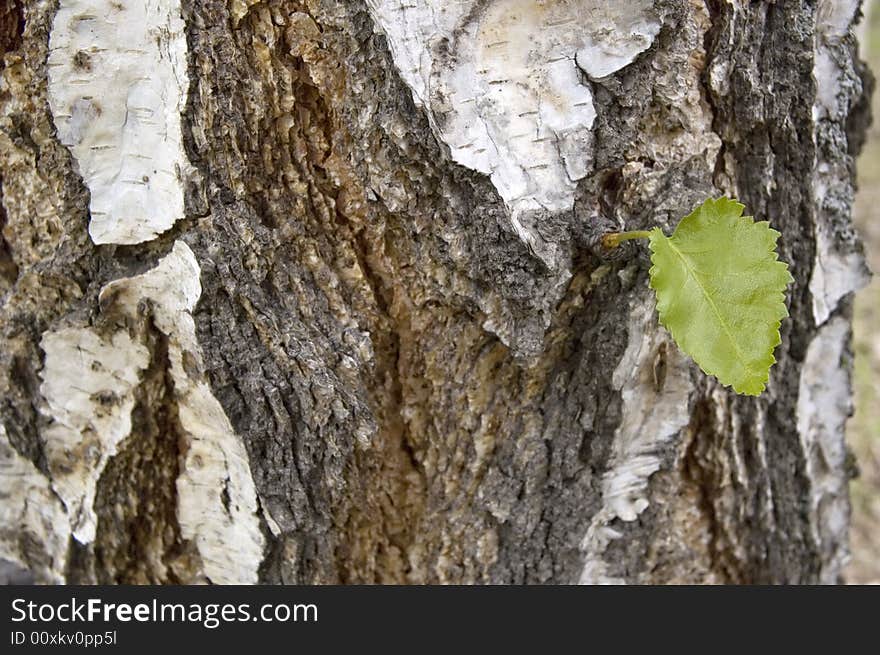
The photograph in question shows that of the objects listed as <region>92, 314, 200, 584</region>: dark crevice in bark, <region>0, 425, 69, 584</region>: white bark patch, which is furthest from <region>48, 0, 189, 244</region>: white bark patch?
<region>0, 425, 69, 584</region>: white bark patch

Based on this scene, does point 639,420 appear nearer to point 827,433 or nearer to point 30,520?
point 827,433

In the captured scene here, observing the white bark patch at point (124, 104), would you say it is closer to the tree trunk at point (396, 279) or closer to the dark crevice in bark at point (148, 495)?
the tree trunk at point (396, 279)

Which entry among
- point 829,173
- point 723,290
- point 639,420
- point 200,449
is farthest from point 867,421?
point 200,449

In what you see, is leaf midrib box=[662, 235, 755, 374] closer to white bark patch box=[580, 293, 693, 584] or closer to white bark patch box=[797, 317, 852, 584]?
white bark patch box=[580, 293, 693, 584]

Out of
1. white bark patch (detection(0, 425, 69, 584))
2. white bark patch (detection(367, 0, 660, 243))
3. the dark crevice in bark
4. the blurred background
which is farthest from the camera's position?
the blurred background

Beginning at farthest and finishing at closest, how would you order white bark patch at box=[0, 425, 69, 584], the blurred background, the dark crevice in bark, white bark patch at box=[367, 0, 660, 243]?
the blurred background
white bark patch at box=[0, 425, 69, 584]
the dark crevice in bark
white bark patch at box=[367, 0, 660, 243]

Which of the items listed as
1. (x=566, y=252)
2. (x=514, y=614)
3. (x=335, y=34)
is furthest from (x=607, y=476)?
(x=335, y=34)

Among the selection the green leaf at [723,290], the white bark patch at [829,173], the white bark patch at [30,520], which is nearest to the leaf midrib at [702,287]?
the green leaf at [723,290]
